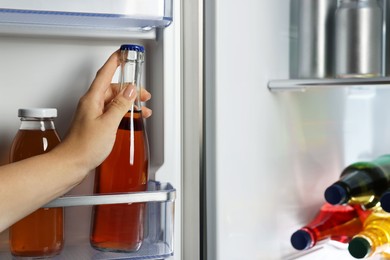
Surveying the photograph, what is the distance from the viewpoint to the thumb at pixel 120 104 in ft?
3.07

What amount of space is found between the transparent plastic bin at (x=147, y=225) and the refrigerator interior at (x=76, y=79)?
0.01 meters

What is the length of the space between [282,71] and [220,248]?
392mm

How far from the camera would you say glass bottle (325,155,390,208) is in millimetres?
1298

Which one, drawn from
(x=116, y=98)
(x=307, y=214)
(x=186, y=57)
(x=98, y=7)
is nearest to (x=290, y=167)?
(x=307, y=214)

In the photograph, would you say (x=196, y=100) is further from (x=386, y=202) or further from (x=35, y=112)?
(x=386, y=202)

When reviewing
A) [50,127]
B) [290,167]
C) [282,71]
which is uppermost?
[282,71]

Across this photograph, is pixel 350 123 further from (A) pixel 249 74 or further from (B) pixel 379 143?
(A) pixel 249 74

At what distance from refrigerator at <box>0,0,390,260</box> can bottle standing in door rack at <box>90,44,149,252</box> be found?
1.0 inches

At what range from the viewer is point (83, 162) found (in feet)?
2.97

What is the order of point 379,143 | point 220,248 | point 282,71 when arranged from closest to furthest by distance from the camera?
1. point 220,248
2. point 282,71
3. point 379,143

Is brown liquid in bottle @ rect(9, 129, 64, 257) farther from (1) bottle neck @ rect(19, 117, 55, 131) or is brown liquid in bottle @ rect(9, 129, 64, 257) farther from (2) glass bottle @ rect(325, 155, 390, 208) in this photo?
(2) glass bottle @ rect(325, 155, 390, 208)

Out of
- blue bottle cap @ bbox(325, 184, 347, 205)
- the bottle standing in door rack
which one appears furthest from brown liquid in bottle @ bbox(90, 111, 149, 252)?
blue bottle cap @ bbox(325, 184, 347, 205)

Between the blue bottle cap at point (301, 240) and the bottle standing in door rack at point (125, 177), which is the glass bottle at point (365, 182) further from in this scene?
the bottle standing in door rack at point (125, 177)

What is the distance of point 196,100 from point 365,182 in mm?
487
